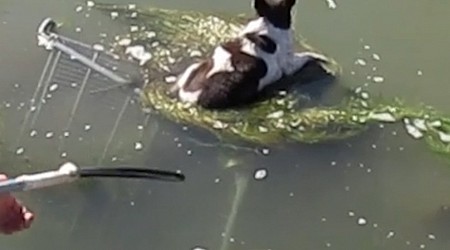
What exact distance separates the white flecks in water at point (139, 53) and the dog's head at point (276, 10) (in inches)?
14.9

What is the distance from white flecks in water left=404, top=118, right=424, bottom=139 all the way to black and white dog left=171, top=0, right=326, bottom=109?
389 mm

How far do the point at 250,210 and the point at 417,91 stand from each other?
30.7 inches

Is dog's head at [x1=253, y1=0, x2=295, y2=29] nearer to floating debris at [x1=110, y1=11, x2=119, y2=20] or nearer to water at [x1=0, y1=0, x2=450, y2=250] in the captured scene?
water at [x1=0, y1=0, x2=450, y2=250]

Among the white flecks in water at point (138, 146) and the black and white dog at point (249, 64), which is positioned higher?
the black and white dog at point (249, 64)

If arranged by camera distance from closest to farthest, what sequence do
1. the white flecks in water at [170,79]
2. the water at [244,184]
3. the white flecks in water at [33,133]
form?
the water at [244,184] < the white flecks in water at [33,133] < the white flecks in water at [170,79]

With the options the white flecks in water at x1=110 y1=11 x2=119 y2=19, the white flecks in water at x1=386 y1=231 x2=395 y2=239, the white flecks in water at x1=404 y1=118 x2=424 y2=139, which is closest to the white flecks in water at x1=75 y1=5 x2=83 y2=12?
the white flecks in water at x1=110 y1=11 x2=119 y2=19

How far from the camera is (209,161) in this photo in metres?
3.31

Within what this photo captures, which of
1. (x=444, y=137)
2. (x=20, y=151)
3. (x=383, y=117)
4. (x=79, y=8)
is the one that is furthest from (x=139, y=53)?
(x=444, y=137)

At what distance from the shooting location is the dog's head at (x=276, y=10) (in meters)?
3.67

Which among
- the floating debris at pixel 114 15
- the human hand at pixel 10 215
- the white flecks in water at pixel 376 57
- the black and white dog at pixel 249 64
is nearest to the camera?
the human hand at pixel 10 215

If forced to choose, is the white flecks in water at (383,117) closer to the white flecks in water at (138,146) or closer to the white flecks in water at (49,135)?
the white flecks in water at (138,146)

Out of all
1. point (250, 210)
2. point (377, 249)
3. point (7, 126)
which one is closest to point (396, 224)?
point (377, 249)

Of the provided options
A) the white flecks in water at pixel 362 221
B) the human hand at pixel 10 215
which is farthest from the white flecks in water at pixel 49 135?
the human hand at pixel 10 215

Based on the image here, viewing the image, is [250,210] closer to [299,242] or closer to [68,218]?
[299,242]
